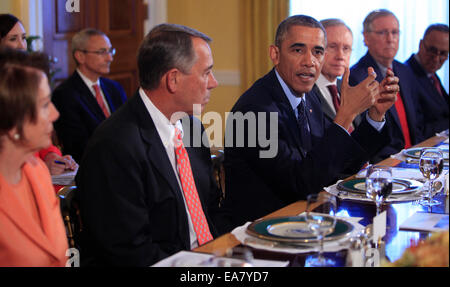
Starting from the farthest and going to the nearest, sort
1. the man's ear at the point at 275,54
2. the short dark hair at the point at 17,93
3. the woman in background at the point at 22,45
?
the woman in background at the point at 22,45, the man's ear at the point at 275,54, the short dark hair at the point at 17,93

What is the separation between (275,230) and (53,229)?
0.59 meters

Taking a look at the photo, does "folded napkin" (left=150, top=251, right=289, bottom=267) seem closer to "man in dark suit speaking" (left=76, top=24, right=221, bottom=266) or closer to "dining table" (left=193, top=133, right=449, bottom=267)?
"dining table" (left=193, top=133, right=449, bottom=267)

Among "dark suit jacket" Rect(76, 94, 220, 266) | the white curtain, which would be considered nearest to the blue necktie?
"dark suit jacket" Rect(76, 94, 220, 266)

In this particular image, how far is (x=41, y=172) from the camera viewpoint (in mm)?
1734

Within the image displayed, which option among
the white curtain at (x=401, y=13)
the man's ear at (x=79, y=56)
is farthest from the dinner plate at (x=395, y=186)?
the white curtain at (x=401, y=13)

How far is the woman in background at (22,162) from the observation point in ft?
5.08

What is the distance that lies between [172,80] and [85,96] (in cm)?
255

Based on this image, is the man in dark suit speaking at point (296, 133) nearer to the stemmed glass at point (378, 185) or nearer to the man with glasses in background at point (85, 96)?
the stemmed glass at point (378, 185)

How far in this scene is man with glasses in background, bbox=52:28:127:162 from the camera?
4414 millimetres

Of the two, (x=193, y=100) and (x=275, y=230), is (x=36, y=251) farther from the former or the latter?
(x=193, y=100)

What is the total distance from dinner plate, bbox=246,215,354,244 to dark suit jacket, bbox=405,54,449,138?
10.7 feet

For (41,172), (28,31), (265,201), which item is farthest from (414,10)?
(41,172)

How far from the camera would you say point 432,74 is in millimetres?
5441

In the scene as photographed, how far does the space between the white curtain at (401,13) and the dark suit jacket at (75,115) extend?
255cm
